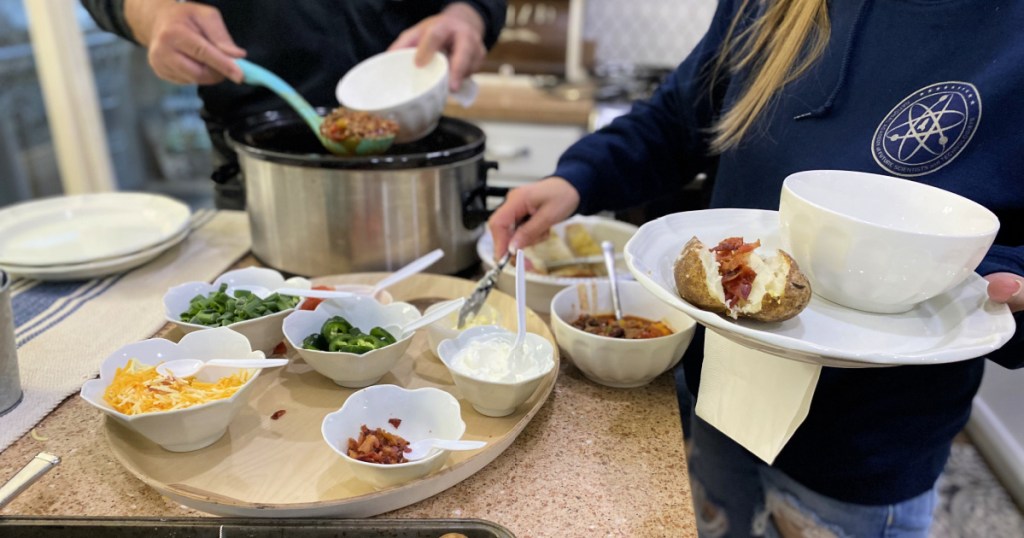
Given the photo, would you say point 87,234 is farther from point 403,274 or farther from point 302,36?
point 403,274

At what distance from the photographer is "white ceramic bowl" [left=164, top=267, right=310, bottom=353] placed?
0.94 m

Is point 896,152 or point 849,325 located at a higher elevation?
point 896,152

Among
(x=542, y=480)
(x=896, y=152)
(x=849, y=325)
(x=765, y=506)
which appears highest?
(x=896, y=152)

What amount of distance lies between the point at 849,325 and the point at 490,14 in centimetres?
117

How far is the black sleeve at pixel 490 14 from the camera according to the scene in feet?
5.13

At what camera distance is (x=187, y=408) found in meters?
0.73

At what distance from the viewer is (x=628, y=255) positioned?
69 cm

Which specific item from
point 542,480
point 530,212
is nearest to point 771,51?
point 530,212

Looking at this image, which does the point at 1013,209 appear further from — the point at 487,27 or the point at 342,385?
the point at 487,27

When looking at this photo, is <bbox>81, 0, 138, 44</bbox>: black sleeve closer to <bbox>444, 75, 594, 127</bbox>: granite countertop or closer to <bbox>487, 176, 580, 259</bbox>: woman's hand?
<bbox>487, 176, 580, 259</bbox>: woman's hand

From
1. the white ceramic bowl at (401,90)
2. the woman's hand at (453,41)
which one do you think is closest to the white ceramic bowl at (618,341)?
the white ceramic bowl at (401,90)

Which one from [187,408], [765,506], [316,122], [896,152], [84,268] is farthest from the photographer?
[316,122]

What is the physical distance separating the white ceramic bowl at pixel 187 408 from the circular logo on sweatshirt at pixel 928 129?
2.65ft

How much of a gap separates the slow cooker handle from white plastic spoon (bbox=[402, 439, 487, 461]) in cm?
56
